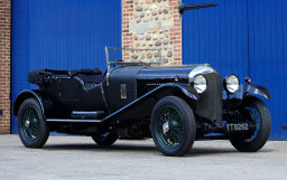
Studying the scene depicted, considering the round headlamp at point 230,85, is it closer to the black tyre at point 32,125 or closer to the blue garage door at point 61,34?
the black tyre at point 32,125

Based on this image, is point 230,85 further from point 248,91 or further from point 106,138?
point 106,138

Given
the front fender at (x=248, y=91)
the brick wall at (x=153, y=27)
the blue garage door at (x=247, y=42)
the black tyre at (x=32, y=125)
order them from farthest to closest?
the brick wall at (x=153, y=27), the blue garage door at (x=247, y=42), the black tyre at (x=32, y=125), the front fender at (x=248, y=91)

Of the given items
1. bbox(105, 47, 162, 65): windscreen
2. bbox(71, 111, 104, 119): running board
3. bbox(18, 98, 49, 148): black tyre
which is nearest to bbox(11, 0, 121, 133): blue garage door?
bbox(105, 47, 162, 65): windscreen

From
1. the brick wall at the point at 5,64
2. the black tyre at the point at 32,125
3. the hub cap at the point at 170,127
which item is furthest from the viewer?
the brick wall at the point at 5,64

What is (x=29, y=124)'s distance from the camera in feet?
29.0

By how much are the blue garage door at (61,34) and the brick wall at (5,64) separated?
148 mm

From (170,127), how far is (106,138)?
260cm

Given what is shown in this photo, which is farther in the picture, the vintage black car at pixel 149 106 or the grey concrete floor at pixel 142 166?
the vintage black car at pixel 149 106

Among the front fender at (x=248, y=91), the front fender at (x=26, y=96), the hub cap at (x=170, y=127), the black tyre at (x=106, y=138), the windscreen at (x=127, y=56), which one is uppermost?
the windscreen at (x=127, y=56)

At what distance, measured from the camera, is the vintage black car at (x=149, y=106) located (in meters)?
6.88

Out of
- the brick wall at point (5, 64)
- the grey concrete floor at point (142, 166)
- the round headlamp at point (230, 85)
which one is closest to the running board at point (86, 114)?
the grey concrete floor at point (142, 166)

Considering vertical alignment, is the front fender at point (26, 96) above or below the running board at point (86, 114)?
above

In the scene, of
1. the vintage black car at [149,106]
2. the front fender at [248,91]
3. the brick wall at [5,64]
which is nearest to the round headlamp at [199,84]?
the vintage black car at [149,106]

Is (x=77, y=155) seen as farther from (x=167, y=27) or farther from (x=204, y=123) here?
(x=167, y=27)
